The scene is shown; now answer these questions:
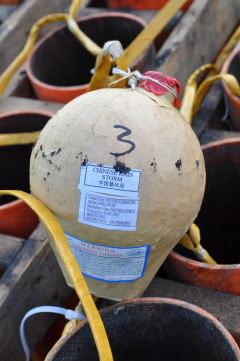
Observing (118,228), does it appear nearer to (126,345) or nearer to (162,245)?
(162,245)

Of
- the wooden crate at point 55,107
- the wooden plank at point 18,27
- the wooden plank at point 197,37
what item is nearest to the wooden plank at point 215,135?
the wooden crate at point 55,107

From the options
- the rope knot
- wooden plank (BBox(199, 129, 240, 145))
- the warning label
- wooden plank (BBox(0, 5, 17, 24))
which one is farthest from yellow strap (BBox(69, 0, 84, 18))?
the warning label

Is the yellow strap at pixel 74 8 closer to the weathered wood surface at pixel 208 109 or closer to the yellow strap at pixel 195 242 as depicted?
the weathered wood surface at pixel 208 109

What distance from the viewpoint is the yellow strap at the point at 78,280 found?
836 millimetres

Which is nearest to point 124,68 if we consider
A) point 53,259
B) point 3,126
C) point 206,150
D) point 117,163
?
point 117,163

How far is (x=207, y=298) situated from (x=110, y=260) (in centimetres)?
29

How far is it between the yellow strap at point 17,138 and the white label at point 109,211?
2.24 feet

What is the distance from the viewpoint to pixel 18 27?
79.4 inches

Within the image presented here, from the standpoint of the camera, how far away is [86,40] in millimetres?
1738

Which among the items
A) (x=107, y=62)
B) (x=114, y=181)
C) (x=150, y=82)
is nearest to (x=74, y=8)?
(x=107, y=62)

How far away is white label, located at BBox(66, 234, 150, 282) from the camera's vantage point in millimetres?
939

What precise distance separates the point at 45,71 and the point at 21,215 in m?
0.76

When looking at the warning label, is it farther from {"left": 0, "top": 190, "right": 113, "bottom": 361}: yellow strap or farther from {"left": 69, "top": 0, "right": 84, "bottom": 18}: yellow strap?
{"left": 69, "top": 0, "right": 84, "bottom": 18}: yellow strap

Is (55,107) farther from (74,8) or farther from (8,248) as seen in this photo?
(8,248)
